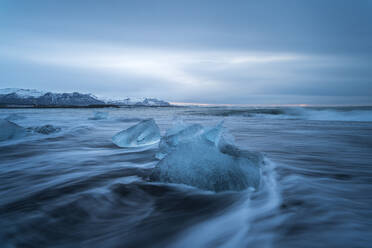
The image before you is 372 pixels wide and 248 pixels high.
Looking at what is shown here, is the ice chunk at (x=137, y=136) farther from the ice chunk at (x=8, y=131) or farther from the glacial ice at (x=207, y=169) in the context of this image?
the ice chunk at (x=8, y=131)

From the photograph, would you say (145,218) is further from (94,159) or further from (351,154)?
(351,154)

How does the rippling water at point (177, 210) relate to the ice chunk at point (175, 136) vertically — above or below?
below

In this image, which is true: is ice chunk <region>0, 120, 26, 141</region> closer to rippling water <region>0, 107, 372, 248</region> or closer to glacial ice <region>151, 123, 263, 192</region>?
rippling water <region>0, 107, 372, 248</region>

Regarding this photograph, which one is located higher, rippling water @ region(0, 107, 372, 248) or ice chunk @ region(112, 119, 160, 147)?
ice chunk @ region(112, 119, 160, 147)

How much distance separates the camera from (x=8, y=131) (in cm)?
429

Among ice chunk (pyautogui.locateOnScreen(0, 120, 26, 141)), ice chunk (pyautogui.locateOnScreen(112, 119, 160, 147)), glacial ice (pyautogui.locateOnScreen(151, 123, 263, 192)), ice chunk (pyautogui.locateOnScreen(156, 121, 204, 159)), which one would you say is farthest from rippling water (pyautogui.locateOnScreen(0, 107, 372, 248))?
ice chunk (pyautogui.locateOnScreen(0, 120, 26, 141))

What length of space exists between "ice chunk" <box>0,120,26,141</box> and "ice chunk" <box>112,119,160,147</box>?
242cm

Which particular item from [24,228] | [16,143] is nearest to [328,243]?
[24,228]

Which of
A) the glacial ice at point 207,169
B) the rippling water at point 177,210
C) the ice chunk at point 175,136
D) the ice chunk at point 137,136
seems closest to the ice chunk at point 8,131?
the ice chunk at point 137,136

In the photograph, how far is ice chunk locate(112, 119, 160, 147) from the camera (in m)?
3.88

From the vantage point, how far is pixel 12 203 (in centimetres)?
152

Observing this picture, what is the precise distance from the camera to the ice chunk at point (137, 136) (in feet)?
12.7

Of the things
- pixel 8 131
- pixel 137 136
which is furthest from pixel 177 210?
pixel 8 131

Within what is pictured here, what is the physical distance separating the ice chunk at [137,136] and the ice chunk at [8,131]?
7.93 feet
